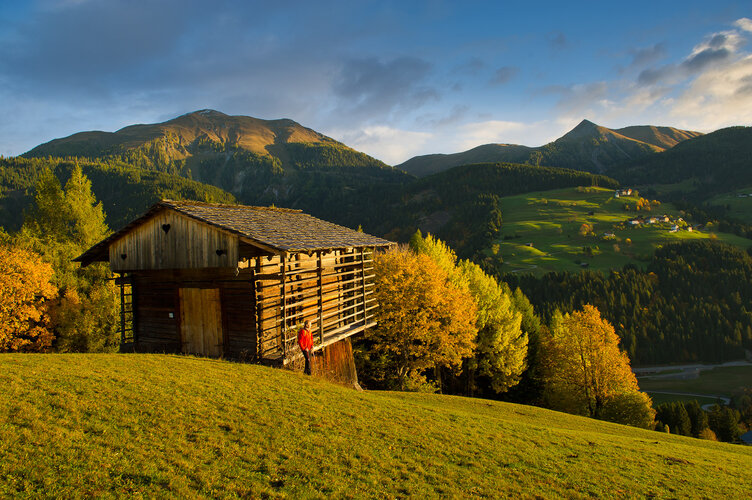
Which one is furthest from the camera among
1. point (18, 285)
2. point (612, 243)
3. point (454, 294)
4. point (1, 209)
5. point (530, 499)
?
point (612, 243)

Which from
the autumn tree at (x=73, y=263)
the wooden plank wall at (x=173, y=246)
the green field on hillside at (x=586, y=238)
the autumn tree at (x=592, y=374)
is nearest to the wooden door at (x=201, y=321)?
the wooden plank wall at (x=173, y=246)

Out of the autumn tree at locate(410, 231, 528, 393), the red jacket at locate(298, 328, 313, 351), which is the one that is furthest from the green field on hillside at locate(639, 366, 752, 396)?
the red jacket at locate(298, 328, 313, 351)

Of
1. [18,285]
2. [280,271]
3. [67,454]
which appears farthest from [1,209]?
[67,454]

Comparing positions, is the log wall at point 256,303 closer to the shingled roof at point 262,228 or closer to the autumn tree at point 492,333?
the shingled roof at point 262,228

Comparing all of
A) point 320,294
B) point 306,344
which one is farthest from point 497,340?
point 306,344

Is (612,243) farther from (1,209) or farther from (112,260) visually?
(1,209)

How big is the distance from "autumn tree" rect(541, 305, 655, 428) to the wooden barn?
31.9m

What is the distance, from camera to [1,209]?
136m

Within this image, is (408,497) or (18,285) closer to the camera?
(408,497)

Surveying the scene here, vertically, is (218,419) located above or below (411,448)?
above

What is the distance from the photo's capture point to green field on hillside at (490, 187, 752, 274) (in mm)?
145625

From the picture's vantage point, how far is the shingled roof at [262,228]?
18.3 m

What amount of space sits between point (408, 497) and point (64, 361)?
48.3 feet

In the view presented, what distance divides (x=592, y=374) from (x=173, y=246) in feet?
141
